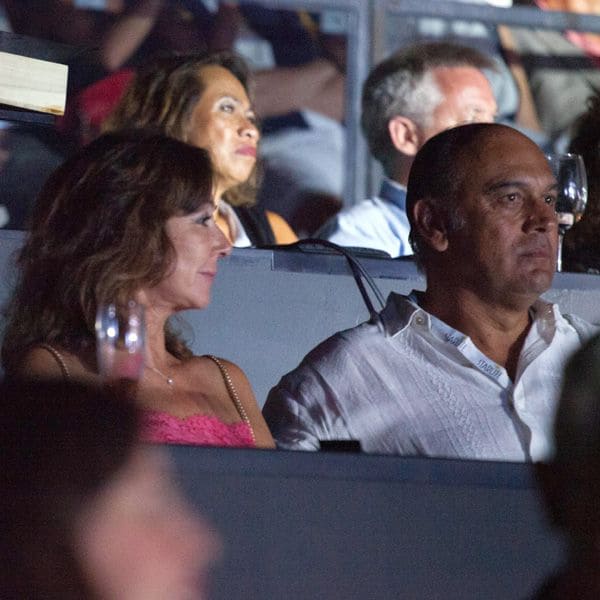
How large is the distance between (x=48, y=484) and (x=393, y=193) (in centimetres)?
309

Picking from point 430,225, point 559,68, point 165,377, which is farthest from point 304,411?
point 559,68

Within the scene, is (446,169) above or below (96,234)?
above

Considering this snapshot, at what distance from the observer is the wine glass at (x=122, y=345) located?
182 cm

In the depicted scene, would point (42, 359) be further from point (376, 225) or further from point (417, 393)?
point (376, 225)

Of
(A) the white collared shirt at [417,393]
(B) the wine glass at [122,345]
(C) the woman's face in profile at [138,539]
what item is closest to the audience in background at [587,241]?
(A) the white collared shirt at [417,393]

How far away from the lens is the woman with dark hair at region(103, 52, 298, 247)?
3.81 metres

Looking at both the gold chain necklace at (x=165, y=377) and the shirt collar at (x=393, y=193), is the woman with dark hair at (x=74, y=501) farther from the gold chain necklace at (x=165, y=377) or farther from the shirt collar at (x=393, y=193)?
the shirt collar at (x=393, y=193)

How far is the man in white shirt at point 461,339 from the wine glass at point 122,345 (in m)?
0.73

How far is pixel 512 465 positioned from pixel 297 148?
3.30 meters

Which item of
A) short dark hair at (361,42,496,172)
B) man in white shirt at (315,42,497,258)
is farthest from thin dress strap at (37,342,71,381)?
short dark hair at (361,42,496,172)

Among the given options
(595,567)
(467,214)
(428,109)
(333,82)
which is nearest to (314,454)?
(595,567)

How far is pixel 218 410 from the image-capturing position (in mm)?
2656

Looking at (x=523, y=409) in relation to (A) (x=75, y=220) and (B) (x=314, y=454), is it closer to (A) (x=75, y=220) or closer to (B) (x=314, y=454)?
(A) (x=75, y=220)

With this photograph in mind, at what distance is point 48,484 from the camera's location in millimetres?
1075
